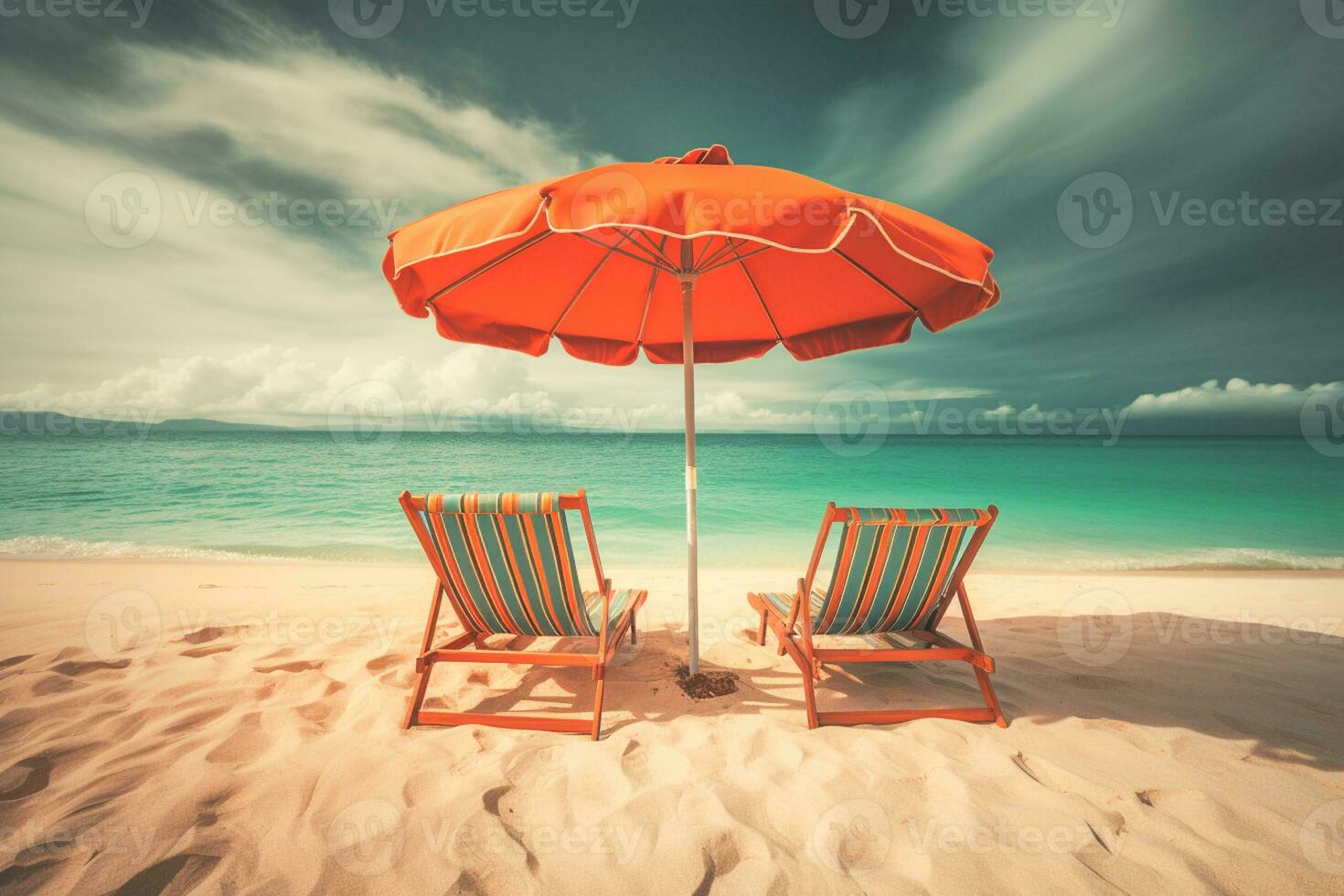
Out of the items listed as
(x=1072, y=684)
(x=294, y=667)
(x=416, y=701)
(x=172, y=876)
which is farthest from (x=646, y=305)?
(x=1072, y=684)

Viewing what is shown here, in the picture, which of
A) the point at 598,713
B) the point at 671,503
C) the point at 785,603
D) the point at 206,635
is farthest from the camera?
the point at 671,503

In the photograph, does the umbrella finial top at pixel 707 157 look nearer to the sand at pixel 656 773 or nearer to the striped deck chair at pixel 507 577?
the striped deck chair at pixel 507 577

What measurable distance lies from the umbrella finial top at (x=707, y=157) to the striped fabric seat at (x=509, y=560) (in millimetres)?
1875

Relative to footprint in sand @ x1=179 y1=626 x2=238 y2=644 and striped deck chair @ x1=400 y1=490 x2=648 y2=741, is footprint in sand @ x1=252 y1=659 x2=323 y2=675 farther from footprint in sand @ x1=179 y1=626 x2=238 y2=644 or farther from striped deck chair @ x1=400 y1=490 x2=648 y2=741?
striped deck chair @ x1=400 y1=490 x2=648 y2=741

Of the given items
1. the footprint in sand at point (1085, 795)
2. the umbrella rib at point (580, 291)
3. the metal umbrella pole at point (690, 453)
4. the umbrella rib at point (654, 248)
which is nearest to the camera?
the footprint in sand at point (1085, 795)

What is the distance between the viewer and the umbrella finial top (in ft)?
7.77

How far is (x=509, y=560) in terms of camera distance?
2.37 m

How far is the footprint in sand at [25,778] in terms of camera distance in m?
1.77

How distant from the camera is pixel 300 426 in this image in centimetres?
5975

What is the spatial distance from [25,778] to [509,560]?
2.03 meters

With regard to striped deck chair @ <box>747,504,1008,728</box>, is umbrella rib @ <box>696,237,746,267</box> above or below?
above

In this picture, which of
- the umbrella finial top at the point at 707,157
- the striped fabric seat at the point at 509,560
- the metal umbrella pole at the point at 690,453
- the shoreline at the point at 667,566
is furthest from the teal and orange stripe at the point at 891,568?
the shoreline at the point at 667,566

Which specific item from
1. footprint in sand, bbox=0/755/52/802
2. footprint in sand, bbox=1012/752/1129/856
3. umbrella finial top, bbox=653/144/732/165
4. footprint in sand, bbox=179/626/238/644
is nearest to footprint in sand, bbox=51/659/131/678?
footprint in sand, bbox=179/626/238/644

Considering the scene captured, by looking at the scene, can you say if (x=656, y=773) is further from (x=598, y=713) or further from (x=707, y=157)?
(x=707, y=157)
